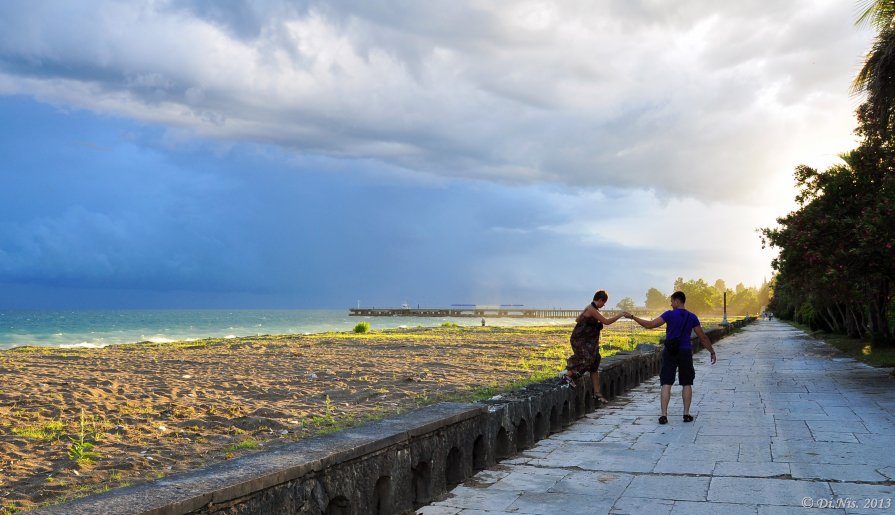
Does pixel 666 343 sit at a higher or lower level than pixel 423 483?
higher

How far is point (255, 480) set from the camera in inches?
138

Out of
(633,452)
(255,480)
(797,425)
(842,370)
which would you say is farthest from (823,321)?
(255,480)

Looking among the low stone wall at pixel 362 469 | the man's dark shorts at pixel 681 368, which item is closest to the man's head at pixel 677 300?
the man's dark shorts at pixel 681 368

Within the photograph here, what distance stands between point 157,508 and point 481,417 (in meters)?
3.74

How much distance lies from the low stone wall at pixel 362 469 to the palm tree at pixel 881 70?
9.68m

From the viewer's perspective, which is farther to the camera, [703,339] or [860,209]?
[860,209]

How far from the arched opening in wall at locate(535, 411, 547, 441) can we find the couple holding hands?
1.34 meters

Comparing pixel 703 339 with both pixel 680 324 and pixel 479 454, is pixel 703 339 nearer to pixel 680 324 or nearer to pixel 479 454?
pixel 680 324

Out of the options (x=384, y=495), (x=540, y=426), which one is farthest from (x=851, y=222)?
(x=384, y=495)

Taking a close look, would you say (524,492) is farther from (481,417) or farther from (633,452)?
(633,452)

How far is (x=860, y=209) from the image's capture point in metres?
→ 15.4

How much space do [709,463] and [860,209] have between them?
1145cm

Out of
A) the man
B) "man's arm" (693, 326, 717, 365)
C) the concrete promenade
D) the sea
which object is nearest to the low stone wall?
the concrete promenade

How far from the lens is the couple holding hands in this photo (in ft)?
30.6
